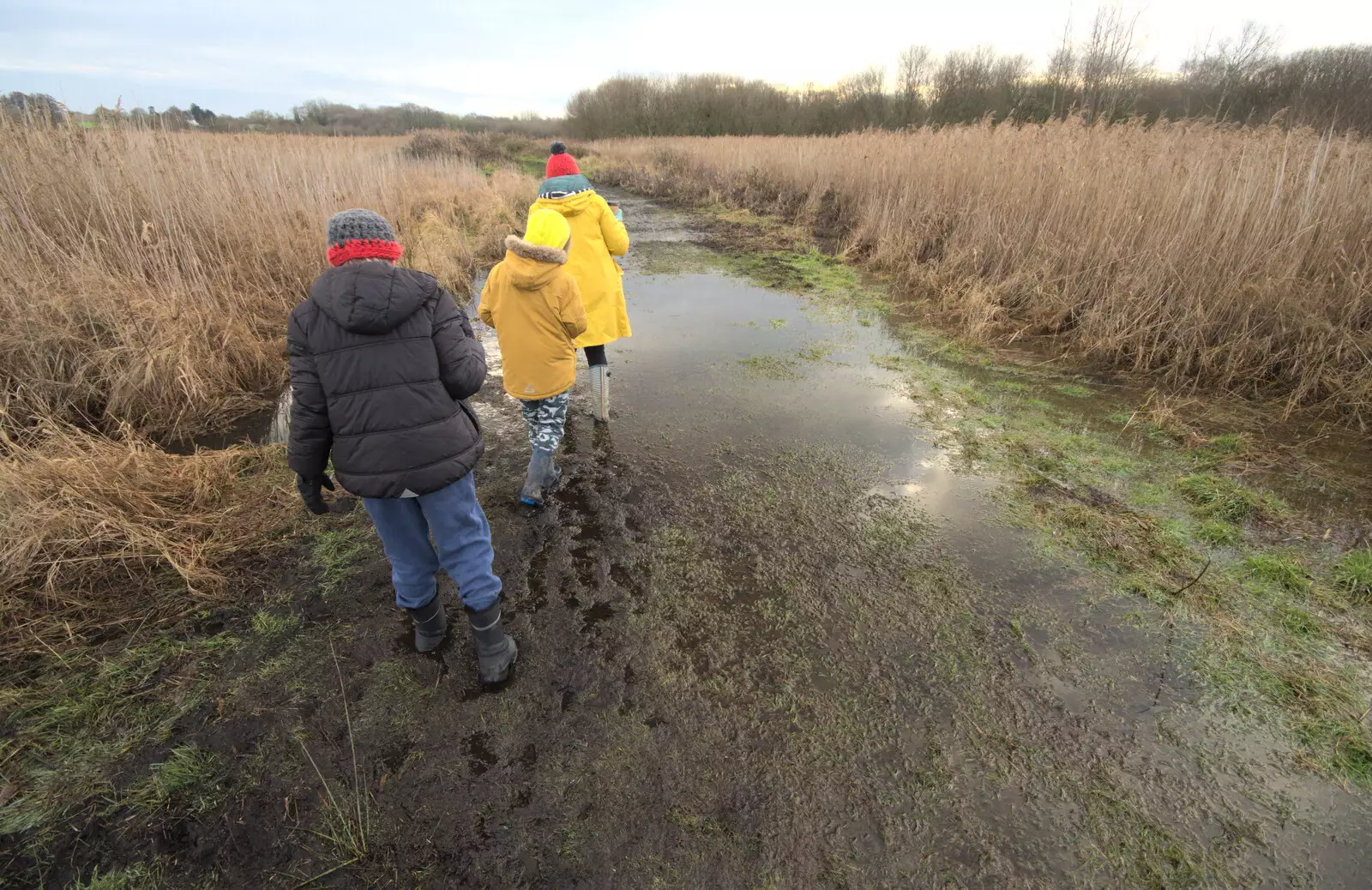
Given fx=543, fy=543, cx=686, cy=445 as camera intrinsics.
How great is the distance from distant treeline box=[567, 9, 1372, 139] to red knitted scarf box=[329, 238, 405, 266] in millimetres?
8504

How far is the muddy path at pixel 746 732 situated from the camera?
160 centimetres

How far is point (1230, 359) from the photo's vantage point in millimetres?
4383

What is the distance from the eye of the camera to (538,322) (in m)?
2.95

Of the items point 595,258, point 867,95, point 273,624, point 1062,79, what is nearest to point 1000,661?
point 273,624

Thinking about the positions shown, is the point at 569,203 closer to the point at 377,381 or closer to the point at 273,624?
the point at 377,381

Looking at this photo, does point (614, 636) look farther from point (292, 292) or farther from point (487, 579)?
point (292, 292)

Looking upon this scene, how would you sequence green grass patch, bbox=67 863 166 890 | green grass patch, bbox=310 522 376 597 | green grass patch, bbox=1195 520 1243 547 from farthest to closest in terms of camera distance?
1. green grass patch, bbox=1195 520 1243 547
2. green grass patch, bbox=310 522 376 597
3. green grass patch, bbox=67 863 166 890

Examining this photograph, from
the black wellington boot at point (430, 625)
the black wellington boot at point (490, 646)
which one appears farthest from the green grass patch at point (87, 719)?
the black wellington boot at point (490, 646)

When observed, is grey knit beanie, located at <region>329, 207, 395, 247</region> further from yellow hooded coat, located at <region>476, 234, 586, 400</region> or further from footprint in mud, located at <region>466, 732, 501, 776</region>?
footprint in mud, located at <region>466, 732, 501, 776</region>

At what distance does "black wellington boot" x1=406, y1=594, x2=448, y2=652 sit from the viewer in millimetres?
2207

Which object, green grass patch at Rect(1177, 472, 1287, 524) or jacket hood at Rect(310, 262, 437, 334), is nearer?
jacket hood at Rect(310, 262, 437, 334)

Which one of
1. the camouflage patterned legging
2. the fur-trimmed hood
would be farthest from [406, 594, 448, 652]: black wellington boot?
the fur-trimmed hood

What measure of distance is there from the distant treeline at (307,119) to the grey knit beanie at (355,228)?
5764 mm

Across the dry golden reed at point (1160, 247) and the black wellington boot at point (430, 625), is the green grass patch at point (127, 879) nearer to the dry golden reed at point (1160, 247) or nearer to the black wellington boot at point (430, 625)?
the black wellington boot at point (430, 625)
